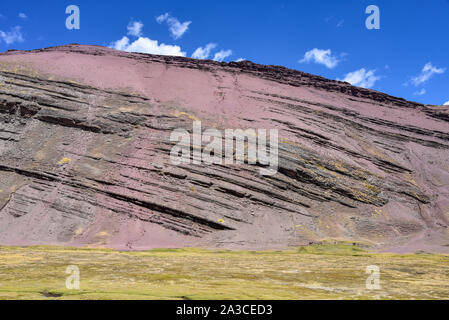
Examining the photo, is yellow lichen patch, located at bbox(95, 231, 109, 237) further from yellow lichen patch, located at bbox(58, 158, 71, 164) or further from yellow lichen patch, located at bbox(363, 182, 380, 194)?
yellow lichen patch, located at bbox(363, 182, 380, 194)

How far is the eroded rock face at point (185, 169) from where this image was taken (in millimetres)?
32156

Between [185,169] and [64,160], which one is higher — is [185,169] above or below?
below

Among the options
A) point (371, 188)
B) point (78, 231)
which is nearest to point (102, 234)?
point (78, 231)

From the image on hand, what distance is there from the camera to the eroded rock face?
1266 inches

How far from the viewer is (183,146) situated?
39.2 m

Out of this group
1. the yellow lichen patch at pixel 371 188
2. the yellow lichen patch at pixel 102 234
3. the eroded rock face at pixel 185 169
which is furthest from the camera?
the yellow lichen patch at pixel 371 188

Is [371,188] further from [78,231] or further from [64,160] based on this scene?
[64,160]

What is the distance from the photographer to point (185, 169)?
37.1 meters

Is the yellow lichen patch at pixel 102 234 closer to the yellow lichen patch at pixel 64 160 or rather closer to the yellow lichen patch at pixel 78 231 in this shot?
the yellow lichen patch at pixel 78 231

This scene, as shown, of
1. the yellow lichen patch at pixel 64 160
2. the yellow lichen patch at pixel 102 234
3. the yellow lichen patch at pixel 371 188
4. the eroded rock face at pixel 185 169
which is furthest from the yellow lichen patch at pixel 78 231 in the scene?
the yellow lichen patch at pixel 371 188

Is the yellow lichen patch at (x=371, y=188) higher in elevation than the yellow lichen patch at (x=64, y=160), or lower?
lower

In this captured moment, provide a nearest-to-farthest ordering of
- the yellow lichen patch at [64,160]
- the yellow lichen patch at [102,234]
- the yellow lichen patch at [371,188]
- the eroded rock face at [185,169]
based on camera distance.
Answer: the yellow lichen patch at [102,234]
the eroded rock face at [185,169]
the yellow lichen patch at [64,160]
the yellow lichen patch at [371,188]

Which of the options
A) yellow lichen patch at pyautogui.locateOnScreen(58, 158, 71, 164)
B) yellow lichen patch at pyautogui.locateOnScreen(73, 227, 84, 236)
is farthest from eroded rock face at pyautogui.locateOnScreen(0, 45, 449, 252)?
yellow lichen patch at pyautogui.locateOnScreen(58, 158, 71, 164)

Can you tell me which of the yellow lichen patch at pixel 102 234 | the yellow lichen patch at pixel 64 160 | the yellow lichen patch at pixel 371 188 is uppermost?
the yellow lichen patch at pixel 64 160
